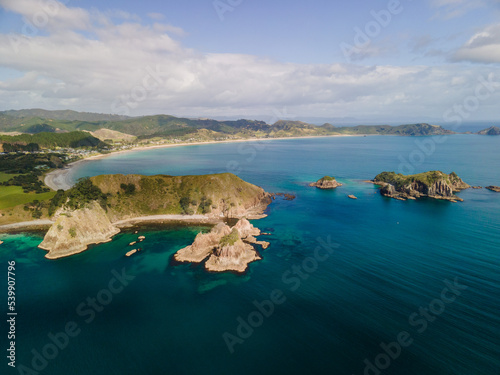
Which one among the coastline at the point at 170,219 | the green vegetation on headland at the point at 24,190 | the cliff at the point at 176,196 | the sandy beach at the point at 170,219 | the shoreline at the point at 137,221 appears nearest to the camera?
the shoreline at the point at 137,221

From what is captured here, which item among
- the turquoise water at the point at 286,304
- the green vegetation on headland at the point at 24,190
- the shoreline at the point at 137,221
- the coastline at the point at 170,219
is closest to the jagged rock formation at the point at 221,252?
the turquoise water at the point at 286,304

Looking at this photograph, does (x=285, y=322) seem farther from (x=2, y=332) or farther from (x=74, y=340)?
(x=2, y=332)

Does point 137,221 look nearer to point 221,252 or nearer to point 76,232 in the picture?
point 76,232

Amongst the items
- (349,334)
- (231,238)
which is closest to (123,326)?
(231,238)

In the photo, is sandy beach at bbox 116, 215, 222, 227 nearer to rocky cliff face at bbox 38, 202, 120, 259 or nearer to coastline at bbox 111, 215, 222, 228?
coastline at bbox 111, 215, 222, 228

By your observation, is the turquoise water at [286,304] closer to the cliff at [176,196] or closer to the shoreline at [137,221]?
the shoreline at [137,221]

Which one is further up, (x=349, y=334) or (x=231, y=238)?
(x=231, y=238)
